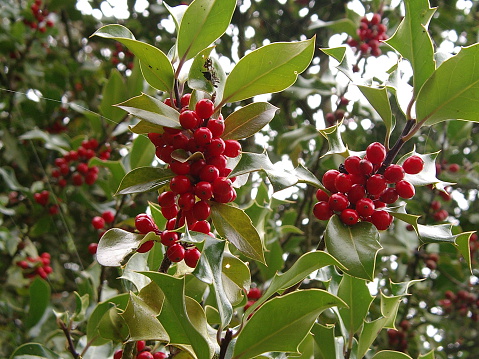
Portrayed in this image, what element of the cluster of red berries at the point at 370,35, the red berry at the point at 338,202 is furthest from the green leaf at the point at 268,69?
the cluster of red berries at the point at 370,35

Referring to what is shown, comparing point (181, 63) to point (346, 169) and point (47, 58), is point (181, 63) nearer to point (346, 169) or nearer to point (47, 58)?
point (346, 169)

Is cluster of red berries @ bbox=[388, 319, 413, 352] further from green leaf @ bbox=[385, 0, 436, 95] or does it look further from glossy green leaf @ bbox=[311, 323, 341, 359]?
green leaf @ bbox=[385, 0, 436, 95]

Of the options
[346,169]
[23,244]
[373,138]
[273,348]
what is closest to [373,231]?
[346,169]

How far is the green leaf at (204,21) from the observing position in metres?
0.82

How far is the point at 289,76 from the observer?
2.71 feet

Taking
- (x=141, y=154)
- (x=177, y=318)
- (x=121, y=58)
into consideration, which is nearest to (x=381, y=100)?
(x=177, y=318)

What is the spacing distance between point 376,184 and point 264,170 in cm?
21

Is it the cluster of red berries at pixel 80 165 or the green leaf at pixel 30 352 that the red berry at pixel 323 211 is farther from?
the cluster of red berries at pixel 80 165

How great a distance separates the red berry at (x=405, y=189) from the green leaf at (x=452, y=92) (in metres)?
0.12

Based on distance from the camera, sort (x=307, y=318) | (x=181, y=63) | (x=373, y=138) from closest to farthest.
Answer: (x=307, y=318) → (x=181, y=63) → (x=373, y=138)

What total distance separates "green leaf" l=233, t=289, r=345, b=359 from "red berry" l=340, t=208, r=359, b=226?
15 cm

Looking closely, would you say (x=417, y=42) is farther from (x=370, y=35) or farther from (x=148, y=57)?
(x=370, y=35)

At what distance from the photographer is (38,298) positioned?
183 cm

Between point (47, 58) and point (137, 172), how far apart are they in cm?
272
